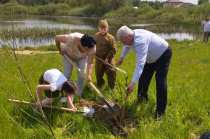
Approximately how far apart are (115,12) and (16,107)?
84.3 metres

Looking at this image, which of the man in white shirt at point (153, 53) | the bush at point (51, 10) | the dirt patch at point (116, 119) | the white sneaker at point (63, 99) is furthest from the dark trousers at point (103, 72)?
the bush at point (51, 10)

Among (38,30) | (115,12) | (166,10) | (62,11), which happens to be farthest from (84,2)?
(38,30)

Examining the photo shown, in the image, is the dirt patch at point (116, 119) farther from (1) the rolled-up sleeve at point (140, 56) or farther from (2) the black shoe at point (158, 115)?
(1) the rolled-up sleeve at point (140, 56)

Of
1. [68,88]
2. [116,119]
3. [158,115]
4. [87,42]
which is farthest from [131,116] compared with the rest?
[87,42]

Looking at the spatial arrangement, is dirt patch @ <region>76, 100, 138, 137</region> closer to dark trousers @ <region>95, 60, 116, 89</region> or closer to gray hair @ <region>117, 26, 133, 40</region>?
gray hair @ <region>117, 26, 133, 40</region>

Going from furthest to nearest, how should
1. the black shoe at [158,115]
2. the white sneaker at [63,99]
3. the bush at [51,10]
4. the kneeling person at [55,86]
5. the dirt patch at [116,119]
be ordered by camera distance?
the bush at [51,10] → the white sneaker at [63,99] → the black shoe at [158,115] → the kneeling person at [55,86] → the dirt patch at [116,119]

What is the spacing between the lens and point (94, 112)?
6852 millimetres

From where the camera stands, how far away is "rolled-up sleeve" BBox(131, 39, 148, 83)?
20.2 ft

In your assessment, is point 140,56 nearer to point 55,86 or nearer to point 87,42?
point 87,42

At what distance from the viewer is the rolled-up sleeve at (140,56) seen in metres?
6.17

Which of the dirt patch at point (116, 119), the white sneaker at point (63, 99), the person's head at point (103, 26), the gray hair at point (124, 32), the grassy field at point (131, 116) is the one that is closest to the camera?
the grassy field at point (131, 116)

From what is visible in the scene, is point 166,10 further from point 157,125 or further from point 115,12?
point 157,125

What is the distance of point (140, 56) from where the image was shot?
20.4ft

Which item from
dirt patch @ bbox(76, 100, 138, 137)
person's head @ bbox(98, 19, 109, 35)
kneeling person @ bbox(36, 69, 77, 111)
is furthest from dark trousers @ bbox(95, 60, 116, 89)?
kneeling person @ bbox(36, 69, 77, 111)
